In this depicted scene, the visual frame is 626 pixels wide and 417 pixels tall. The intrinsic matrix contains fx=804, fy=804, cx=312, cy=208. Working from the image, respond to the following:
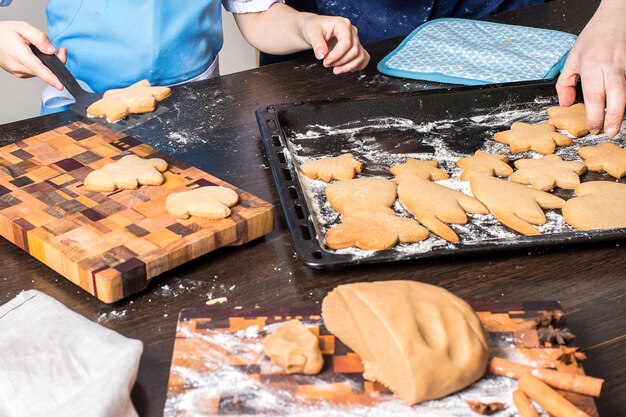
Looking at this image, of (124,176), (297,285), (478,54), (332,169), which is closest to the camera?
(297,285)

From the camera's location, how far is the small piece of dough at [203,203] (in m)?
1.14

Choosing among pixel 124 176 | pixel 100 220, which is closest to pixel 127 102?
pixel 124 176

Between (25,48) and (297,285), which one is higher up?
(25,48)

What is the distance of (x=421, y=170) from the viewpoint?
1358 millimetres

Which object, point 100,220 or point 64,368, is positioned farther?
point 100,220

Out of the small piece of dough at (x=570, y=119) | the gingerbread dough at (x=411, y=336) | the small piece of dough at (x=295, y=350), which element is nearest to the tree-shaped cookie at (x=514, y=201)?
the small piece of dough at (x=570, y=119)

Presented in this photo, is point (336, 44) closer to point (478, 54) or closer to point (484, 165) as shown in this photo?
point (478, 54)

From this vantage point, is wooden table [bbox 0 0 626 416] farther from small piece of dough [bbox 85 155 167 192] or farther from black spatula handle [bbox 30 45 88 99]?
black spatula handle [bbox 30 45 88 99]

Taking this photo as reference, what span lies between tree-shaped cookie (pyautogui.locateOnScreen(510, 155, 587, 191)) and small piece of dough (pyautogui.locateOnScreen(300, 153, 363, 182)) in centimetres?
28

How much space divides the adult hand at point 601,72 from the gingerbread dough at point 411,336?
683 mm

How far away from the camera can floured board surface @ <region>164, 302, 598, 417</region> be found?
78 centimetres

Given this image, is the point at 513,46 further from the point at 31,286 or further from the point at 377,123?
the point at 31,286

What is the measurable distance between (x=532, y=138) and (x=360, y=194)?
418 mm

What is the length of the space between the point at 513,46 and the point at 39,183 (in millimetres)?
1167
